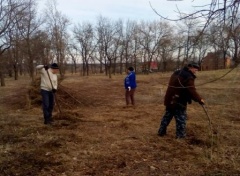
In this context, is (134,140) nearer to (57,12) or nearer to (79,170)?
(79,170)

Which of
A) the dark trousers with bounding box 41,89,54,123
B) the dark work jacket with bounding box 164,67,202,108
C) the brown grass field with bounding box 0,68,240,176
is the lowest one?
the brown grass field with bounding box 0,68,240,176

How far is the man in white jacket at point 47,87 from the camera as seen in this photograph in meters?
8.53

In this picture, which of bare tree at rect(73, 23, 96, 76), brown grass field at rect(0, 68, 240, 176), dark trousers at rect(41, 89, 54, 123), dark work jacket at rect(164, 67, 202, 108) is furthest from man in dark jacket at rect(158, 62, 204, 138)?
bare tree at rect(73, 23, 96, 76)

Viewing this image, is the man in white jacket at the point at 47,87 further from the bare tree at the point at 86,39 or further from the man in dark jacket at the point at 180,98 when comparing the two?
the bare tree at the point at 86,39

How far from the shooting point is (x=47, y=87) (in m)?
8.55

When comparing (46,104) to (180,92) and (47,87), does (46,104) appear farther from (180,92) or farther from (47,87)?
(180,92)

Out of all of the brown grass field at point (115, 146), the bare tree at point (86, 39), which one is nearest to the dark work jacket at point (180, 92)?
the brown grass field at point (115, 146)

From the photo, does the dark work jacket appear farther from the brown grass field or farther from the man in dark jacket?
the brown grass field

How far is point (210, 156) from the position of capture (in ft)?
18.7

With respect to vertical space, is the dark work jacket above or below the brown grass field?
above

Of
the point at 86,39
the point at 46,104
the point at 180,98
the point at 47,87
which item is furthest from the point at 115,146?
the point at 86,39

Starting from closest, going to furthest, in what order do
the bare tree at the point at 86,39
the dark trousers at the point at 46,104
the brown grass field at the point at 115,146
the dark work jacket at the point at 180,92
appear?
the brown grass field at the point at 115,146
the dark work jacket at the point at 180,92
the dark trousers at the point at 46,104
the bare tree at the point at 86,39

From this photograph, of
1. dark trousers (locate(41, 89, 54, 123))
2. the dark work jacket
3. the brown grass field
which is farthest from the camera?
dark trousers (locate(41, 89, 54, 123))

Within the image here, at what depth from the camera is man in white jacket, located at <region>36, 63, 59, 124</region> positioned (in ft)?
28.0
